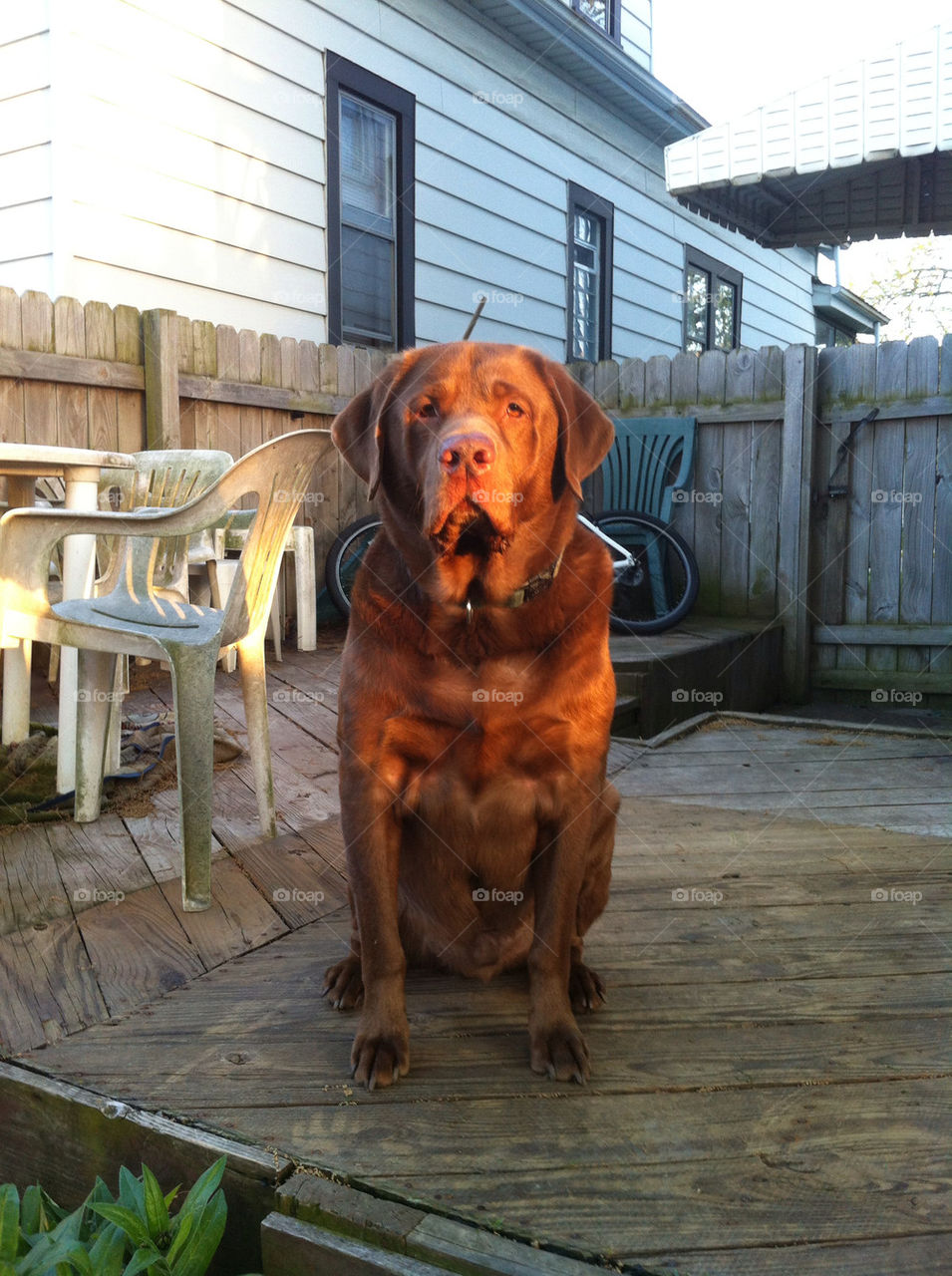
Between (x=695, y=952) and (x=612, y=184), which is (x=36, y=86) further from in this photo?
(x=612, y=184)

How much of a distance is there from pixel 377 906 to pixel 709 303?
37.9 ft

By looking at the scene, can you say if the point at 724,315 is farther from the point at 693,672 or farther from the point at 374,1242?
the point at 374,1242

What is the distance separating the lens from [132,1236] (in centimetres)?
133

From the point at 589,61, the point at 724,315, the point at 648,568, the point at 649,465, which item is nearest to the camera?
the point at 648,568

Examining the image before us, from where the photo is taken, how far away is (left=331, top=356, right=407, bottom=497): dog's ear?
184 cm

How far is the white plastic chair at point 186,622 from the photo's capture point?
2373mm

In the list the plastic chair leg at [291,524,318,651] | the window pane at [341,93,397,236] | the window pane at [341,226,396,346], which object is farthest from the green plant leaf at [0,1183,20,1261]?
the window pane at [341,93,397,236]

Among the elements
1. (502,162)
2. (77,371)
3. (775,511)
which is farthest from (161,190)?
(775,511)

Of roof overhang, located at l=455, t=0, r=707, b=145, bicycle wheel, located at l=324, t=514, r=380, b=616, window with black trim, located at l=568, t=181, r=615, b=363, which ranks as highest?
roof overhang, located at l=455, t=0, r=707, b=145

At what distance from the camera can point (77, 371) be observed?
4.78m

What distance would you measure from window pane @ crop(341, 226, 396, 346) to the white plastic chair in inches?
174

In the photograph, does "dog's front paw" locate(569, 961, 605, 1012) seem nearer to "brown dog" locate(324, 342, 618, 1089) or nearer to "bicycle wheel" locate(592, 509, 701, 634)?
"brown dog" locate(324, 342, 618, 1089)

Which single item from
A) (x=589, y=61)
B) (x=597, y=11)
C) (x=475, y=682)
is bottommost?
(x=475, y=682)

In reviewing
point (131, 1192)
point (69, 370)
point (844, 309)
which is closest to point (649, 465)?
point (69, 370)
